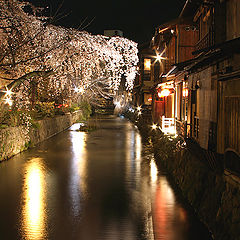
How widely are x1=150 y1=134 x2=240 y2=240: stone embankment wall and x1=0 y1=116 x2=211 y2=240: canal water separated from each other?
30 cm

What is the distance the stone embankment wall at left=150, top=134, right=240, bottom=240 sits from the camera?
13.7ft

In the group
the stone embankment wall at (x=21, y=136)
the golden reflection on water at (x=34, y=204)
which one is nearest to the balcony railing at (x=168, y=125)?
the stone embankment wall at (x=21, y=136)

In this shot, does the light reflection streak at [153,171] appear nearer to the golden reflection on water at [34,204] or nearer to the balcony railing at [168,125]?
the golden reflection on water at [34,204]

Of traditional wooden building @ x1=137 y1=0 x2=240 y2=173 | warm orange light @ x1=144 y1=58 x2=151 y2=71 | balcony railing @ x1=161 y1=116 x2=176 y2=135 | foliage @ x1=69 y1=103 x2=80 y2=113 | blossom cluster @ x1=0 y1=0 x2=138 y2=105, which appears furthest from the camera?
warm orange light @ x1=144 y1=58 x2=151 y2=71

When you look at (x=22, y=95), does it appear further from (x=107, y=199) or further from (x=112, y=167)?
(x=107, y=199)

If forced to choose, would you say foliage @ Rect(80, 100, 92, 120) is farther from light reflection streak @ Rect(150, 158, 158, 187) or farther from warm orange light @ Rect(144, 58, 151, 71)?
light reflection streak @ Rect(150, 158, 158, 187)

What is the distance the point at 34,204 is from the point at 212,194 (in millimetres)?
3902

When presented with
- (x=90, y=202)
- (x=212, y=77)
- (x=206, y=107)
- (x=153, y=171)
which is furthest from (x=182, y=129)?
(x=90, y=202)

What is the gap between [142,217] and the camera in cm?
580

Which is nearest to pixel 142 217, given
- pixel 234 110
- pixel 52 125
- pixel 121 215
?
pixel 121 215

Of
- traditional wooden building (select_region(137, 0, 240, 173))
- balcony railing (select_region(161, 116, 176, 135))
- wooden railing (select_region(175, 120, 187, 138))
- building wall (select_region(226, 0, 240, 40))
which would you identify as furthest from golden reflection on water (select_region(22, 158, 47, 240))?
balcony railing (select_region(161, 116, 176, 135))

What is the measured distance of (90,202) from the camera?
6.63 meters

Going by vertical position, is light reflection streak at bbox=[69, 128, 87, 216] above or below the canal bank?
below

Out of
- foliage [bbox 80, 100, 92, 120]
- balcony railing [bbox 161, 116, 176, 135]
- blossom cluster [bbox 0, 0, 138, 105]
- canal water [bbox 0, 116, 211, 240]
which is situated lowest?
canal water [bbox 0, 116, 211, 240]
